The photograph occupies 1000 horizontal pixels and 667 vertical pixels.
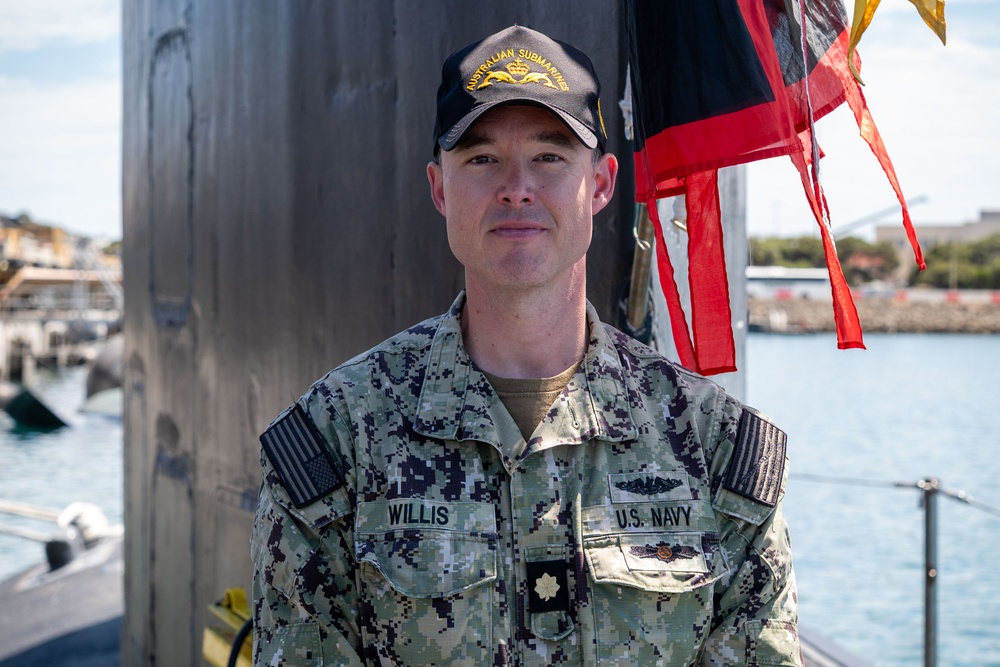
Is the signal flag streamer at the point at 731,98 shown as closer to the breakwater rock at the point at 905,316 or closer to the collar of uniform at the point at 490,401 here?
the collar of uniform at the point at 490,401

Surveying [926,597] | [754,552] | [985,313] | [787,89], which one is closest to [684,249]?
[787,89]

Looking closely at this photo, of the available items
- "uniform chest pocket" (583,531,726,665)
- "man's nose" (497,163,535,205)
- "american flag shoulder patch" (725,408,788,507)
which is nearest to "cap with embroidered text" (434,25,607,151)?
"man's nose" (497,163,535,205)

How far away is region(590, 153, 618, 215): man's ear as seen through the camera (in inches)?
80.7

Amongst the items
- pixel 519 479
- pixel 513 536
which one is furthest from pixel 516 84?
pixel 513 536

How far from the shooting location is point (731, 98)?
6.62 ft

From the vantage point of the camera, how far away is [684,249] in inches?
107

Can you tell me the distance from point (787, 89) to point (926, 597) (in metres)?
3.79

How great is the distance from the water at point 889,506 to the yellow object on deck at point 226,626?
365 inches

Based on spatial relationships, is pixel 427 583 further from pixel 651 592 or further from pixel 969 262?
pixel 969 262

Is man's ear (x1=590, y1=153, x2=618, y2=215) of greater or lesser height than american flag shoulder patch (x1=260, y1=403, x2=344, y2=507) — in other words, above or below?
above

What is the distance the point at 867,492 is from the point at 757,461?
76.6 feet

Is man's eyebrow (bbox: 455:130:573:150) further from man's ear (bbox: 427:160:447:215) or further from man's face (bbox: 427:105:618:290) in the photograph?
man's ear (bbox: 427:160:447:215)

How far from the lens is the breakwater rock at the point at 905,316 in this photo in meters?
93.4

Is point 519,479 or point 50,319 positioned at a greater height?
point 50,319
